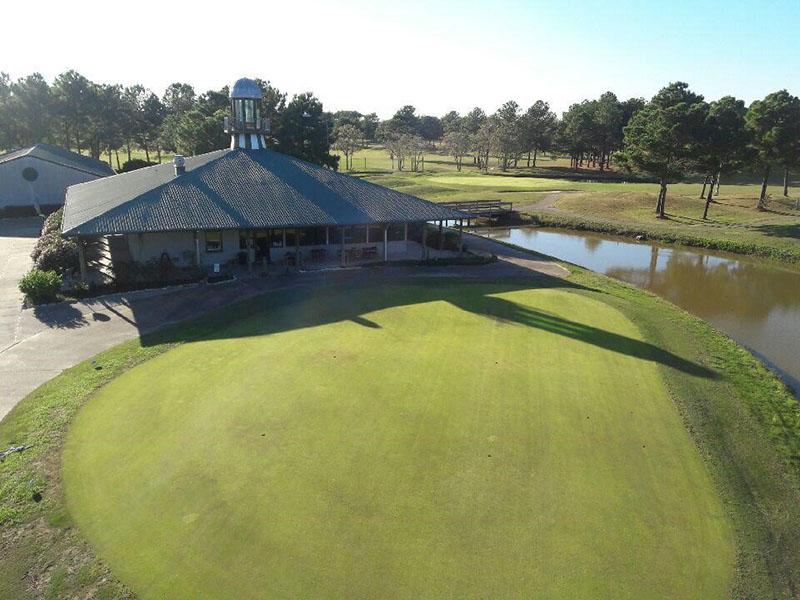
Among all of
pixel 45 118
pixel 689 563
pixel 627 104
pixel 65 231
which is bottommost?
pixel 689 563

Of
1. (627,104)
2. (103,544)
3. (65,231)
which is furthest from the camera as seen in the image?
(627,104)

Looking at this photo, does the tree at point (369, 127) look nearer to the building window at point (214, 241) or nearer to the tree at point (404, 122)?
the tree at point (404, 122)

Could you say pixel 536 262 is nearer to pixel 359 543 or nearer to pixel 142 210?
pixel 142 210

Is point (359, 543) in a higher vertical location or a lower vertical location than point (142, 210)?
→ lower

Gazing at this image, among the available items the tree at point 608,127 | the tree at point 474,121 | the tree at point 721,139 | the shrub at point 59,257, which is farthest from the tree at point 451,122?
the shrub at point 59,257

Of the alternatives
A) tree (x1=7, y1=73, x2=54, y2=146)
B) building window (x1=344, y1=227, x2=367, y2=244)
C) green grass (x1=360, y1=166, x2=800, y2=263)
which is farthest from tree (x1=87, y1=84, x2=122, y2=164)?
building window (x1=344, y1=227, x2=367, y2=244)

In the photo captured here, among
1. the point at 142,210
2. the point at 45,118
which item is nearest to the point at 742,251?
the point at 142,210
